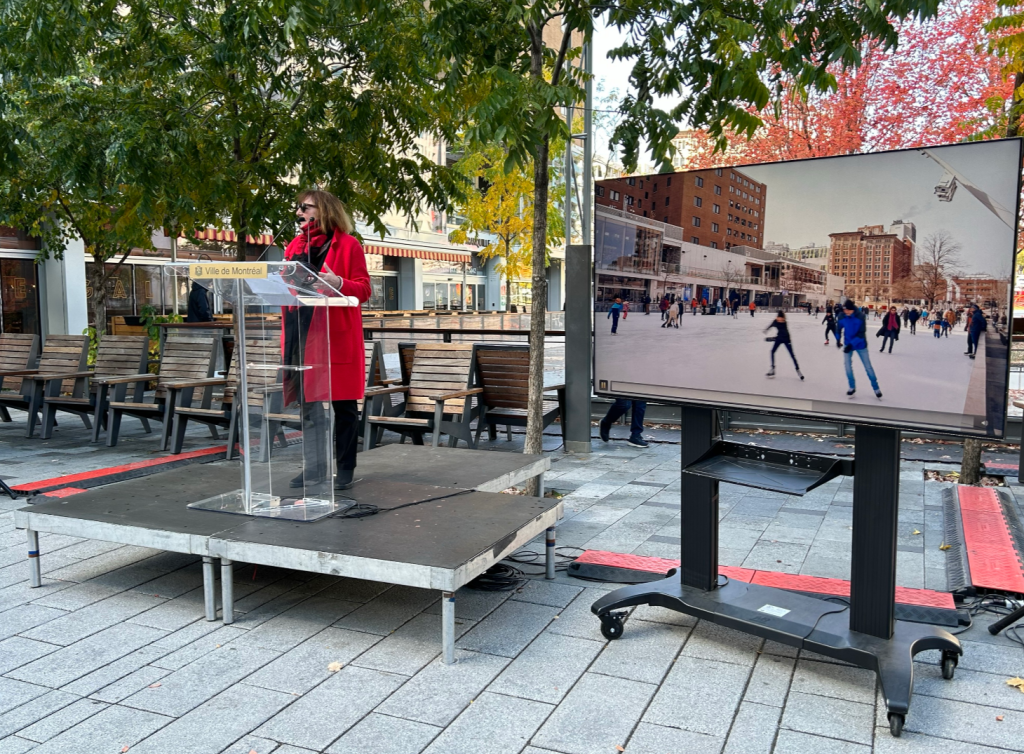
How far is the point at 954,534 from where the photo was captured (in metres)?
5.39

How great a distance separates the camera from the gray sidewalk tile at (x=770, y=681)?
3205 millimetres

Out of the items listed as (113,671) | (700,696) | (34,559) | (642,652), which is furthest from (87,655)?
(700,696)

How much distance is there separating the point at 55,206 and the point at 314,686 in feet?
37.4

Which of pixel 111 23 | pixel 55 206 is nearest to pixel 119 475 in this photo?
pixel 111 23

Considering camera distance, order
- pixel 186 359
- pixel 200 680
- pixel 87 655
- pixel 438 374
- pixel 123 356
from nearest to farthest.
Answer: pixel 200 680, pixel 87 655, pixel 438 374, pixel 186 359, pixel 123 356

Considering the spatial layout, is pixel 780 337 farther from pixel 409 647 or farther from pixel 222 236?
pixel 222 236

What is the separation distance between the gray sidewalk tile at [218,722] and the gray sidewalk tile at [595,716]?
101cm

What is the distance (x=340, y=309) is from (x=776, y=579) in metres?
2.75

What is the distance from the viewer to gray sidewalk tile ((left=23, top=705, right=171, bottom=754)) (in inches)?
112

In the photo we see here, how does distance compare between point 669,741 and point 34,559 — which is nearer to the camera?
point 669,741

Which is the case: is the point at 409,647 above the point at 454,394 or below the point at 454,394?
below

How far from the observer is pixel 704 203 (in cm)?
349

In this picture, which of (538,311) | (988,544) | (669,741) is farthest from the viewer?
(538,311)

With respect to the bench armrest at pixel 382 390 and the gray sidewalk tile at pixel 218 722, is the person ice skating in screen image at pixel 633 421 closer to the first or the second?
the bench armrest at pixel 382 390
